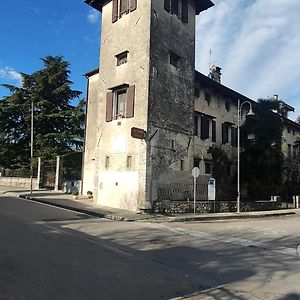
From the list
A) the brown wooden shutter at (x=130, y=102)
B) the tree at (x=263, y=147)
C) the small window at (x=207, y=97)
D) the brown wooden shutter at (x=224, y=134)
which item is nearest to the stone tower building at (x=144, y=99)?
the brown wooden shutter at (x=130, y=102)

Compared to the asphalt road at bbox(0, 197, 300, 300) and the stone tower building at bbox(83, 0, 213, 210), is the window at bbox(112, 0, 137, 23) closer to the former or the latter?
the stone tower building at bbox(83, 0, 213, 210)

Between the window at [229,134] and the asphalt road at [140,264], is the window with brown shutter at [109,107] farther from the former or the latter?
the asphalt road at [140,264]

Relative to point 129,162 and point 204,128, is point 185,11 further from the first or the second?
point 129,162

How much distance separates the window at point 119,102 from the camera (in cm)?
2441

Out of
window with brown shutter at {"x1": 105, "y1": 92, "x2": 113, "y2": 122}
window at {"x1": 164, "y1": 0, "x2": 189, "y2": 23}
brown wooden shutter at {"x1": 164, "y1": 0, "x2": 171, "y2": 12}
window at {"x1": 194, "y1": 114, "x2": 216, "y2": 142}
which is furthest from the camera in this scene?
window at {"x1": 194, "y1": 114, "x2": 216, "y2": 142}

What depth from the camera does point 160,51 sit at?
24609 millimetres

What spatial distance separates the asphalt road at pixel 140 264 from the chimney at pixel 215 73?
2561 cm

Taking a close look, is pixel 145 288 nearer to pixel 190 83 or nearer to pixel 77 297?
pixel 77 297

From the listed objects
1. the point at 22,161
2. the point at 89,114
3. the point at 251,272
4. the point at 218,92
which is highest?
the point at 218,92

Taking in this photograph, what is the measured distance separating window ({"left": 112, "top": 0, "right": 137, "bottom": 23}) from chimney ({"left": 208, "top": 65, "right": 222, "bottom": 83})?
1436cm

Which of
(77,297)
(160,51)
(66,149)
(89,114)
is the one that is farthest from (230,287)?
(66,149)

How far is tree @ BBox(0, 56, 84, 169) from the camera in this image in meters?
45.3

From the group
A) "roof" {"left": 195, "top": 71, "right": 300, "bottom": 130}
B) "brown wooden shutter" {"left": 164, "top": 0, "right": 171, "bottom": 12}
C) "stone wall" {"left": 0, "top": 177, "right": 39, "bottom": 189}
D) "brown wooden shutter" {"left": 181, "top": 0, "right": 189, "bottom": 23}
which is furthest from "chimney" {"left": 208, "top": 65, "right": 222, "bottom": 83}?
"stone wall" {"left": 0, "top": 177, "right": 39, "bottom": 189}

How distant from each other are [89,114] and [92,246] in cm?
2218
